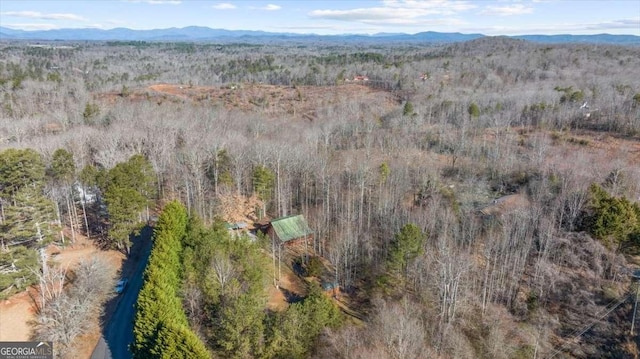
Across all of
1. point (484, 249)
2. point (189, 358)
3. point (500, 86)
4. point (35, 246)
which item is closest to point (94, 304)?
point (35, 246)

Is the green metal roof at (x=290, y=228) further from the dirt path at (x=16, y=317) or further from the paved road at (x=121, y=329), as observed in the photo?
the dirt path at (x=16, y=317)

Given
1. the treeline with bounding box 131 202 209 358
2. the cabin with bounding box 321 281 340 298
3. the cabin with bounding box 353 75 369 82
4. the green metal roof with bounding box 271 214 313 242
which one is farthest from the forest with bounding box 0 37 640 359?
the cabin with bounding box 353 75 369 82

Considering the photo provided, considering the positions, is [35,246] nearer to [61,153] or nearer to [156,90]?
[61,153]

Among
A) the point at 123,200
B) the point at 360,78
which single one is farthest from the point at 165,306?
the point at 360,78

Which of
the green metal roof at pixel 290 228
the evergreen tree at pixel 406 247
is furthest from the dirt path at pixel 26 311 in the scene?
the evergreen tree at pixel 406 247

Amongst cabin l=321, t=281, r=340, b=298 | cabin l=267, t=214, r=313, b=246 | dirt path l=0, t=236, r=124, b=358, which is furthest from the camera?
cabin l=267, t=214, r=313, b=246

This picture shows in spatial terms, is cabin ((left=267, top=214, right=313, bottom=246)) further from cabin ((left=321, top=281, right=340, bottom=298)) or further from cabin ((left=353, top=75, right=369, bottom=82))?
cabin ((left=353, top=75, right=369, bottom=82))
